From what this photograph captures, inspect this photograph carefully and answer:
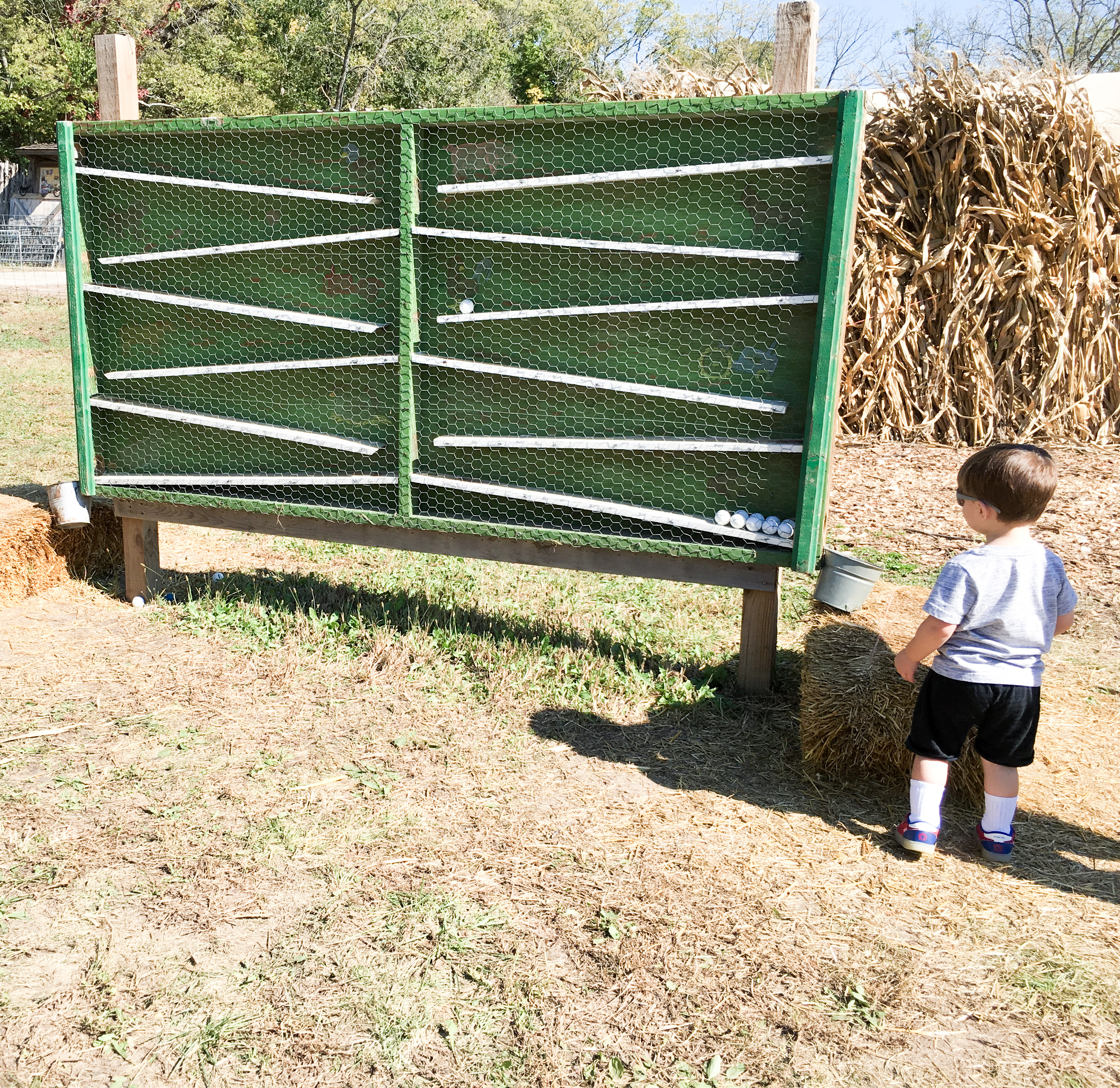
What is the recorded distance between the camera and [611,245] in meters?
4.21

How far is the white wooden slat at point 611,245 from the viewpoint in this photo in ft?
13.2

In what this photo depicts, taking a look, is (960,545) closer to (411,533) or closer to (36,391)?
(411,533)

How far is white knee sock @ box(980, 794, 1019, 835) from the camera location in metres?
3.28

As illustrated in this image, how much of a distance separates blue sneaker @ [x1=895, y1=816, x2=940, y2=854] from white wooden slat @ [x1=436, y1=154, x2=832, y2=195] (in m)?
2.41

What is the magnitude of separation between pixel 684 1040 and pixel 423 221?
137 inches

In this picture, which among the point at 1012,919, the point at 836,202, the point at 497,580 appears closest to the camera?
the point at 1012,919

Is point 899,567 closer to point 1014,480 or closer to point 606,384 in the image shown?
point 606,384

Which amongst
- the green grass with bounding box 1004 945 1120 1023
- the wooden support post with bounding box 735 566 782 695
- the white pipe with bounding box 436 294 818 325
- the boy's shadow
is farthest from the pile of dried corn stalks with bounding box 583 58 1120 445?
the green grass with bounding box 1004 945 1120 1023

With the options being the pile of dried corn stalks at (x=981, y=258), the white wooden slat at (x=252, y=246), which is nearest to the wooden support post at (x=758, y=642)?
the white wooden slat at (x=252, y=246)

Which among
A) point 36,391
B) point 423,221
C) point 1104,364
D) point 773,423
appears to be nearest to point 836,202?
point 773,423

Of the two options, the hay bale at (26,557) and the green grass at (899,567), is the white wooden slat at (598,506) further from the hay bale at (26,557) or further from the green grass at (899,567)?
the hay bale at (26,557)

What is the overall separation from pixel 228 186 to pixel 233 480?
4.58 ft

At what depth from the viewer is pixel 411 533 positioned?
493 cm

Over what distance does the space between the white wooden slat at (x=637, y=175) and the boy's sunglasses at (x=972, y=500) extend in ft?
4.73
